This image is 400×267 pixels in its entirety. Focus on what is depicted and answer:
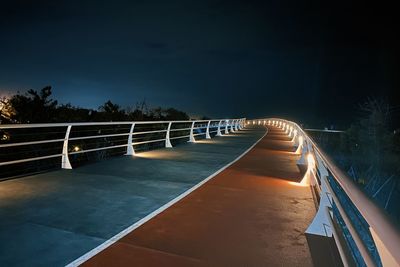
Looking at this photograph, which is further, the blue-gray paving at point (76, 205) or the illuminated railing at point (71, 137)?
the illuminated railing at point (71, 137)

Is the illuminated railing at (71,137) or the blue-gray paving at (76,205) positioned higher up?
the illuminated railing at (71,137)

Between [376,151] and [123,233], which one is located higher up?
[123,233]

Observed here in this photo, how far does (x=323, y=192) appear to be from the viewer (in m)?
4.37

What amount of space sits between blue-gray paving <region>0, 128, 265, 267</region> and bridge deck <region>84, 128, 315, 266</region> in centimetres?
40

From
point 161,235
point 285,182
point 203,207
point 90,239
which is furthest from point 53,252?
point 285,182

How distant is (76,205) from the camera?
17.4 feet

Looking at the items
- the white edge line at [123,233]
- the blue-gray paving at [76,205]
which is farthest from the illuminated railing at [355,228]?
the blue-gray paving at [76,205]

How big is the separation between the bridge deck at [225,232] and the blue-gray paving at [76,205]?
40cm

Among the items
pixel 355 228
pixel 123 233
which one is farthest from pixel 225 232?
pixel 355 228

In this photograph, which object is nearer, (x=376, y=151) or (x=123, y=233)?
(x=123, y=233)

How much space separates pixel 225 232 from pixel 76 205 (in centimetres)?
254

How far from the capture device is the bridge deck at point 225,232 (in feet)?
11.6

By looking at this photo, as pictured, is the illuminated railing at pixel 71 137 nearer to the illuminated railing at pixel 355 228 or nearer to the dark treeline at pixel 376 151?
the illuminated railing at pixel 355 228

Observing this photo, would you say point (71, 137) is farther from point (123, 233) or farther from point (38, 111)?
point (123, 233)
